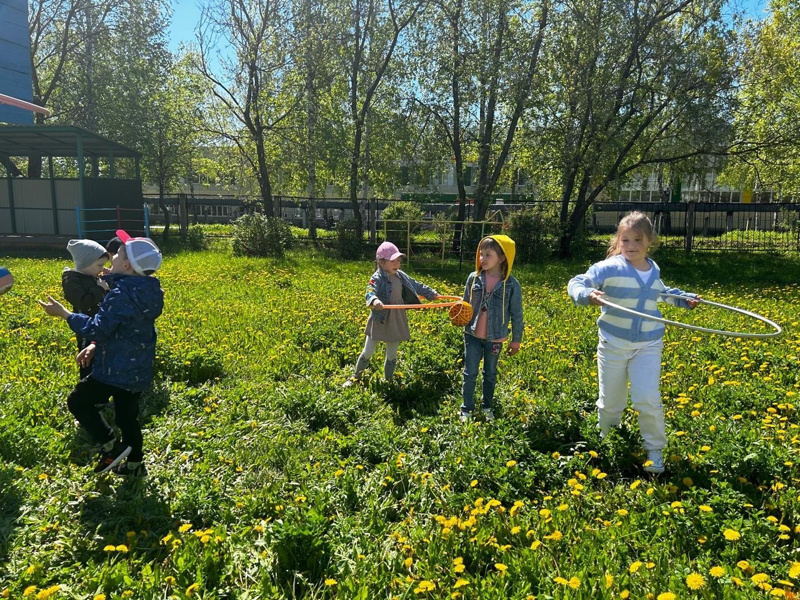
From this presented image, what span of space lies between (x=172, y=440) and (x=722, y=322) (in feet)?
25.1

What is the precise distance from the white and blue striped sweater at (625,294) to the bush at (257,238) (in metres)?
15.2

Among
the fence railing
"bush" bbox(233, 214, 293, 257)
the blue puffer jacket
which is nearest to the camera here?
the blue puffer jacket

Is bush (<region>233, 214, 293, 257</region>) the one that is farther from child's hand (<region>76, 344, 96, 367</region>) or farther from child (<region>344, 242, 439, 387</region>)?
child's hand (<region>76, 344, 96, 367</region>)

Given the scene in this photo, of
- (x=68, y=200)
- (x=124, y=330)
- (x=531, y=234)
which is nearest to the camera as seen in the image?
(x=124, y=330)

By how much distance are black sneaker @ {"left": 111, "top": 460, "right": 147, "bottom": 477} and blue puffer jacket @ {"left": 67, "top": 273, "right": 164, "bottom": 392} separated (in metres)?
0.56

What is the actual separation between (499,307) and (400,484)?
177 centimetres

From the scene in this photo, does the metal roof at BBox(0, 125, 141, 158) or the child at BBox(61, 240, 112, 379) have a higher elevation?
the metal roof at BBox(0, 125, 141, 158)

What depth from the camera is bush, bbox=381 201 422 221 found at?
75.2 ft

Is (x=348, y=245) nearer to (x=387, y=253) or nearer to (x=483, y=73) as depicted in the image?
(x=483, y=73)

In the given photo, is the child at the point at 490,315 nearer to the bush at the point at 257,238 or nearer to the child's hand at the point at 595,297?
the child's hand at the point at 595,297

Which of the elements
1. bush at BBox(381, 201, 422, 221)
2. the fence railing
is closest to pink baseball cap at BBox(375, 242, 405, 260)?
the fence railing

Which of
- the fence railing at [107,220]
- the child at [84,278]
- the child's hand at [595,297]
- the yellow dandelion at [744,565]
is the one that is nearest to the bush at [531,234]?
the fence railing at [107,220]

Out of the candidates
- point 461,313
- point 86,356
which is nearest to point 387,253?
point 461,313

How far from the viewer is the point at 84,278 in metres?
4.82
